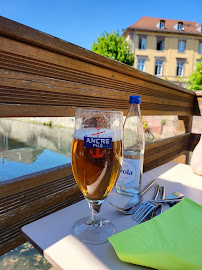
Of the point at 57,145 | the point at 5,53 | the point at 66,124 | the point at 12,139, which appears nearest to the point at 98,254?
the point at 5,53

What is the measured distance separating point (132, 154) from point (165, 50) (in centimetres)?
1789

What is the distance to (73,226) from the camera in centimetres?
40

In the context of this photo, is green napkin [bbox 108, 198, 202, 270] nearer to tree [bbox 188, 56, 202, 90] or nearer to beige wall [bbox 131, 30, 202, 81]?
tree [bbox 188, 56, 202, 90]

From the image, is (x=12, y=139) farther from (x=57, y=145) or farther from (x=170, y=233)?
(x=170, y=233)

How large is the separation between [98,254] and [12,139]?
14.9m

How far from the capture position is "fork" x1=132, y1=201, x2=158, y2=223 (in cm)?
43

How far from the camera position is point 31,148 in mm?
11977

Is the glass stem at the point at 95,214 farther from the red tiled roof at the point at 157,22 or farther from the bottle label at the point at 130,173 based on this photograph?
the red tiled roof at the point at 157,22

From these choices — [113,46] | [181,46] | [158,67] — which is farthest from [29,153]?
[181,46]

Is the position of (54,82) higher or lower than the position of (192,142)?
higher

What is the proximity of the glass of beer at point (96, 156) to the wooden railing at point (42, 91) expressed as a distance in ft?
0.67

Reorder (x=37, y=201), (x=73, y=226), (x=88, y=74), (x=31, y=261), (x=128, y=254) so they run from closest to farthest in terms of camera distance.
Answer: (x=128, y=254) → (x=73, y=226) → (x=37, y=201) → (x=88, y=74) → (x=31, y=261)

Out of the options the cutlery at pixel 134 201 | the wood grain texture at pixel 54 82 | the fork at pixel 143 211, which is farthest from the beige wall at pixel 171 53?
the fork at pixel 143 211

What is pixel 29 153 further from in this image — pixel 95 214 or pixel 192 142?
pixel 95 214
